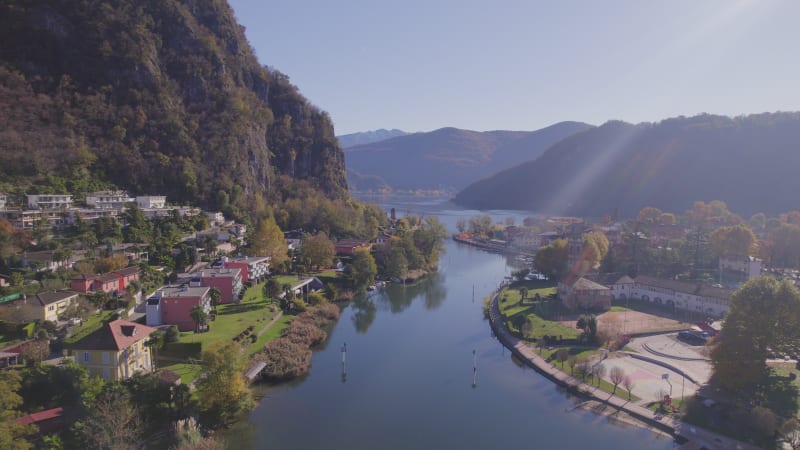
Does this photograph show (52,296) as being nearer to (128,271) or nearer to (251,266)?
(128,271)

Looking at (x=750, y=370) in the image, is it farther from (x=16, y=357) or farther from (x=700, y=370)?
(x=16, y=357)

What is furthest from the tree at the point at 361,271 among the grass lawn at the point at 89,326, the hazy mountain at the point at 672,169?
the hazy mountain at the point at 672,169

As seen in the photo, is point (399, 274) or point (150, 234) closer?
point (150, 234)

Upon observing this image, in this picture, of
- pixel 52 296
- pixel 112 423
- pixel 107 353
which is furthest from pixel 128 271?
pixel 112 423

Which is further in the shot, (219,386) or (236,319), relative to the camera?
(236,319)

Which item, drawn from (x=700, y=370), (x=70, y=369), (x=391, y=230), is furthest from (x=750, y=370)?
(x=391, y=230)

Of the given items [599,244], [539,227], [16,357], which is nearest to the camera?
[16,357]
